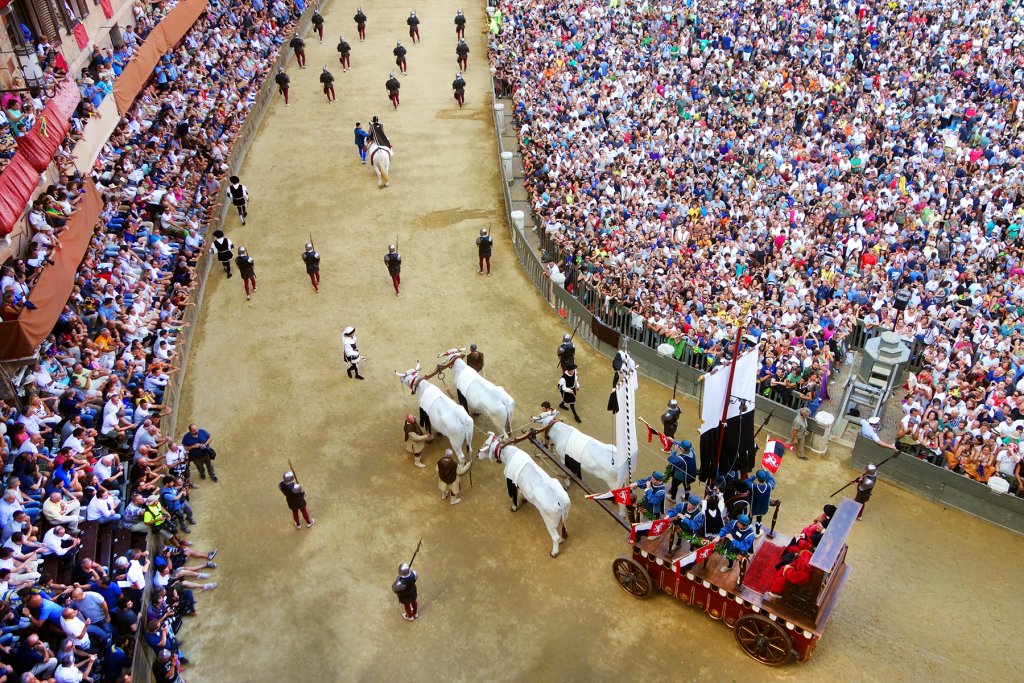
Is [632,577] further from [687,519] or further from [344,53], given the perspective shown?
[344,53]

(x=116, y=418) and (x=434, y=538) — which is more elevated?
(x=116, y=418)

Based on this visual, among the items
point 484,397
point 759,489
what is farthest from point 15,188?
point 759,489

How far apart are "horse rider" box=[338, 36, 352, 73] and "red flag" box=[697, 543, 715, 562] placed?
1134 inches

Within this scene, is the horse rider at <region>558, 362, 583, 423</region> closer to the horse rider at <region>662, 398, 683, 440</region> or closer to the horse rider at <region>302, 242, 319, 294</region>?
the horse rider at <region>662, 398, 683, 440</region>

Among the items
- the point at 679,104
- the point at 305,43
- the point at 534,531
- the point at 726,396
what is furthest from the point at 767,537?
the point at 305,43

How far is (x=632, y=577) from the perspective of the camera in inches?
573

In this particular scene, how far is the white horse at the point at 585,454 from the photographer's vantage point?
15.6 meters

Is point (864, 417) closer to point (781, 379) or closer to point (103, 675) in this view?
point (781, 379)

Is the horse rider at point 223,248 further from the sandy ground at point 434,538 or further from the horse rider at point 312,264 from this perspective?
the horse rider at point 312,264

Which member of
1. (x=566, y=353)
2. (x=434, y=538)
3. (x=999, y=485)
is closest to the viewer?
(x=999, y=485)

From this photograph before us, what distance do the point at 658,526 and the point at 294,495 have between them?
22.1 ft

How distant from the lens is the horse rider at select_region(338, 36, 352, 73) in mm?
35375

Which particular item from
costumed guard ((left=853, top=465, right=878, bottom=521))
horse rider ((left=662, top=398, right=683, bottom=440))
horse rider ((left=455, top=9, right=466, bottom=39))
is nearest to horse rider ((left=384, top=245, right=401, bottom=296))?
horse rider ((left=662, top=398, right=683, bottom=440))

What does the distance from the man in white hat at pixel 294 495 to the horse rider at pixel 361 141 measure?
16.2 m
